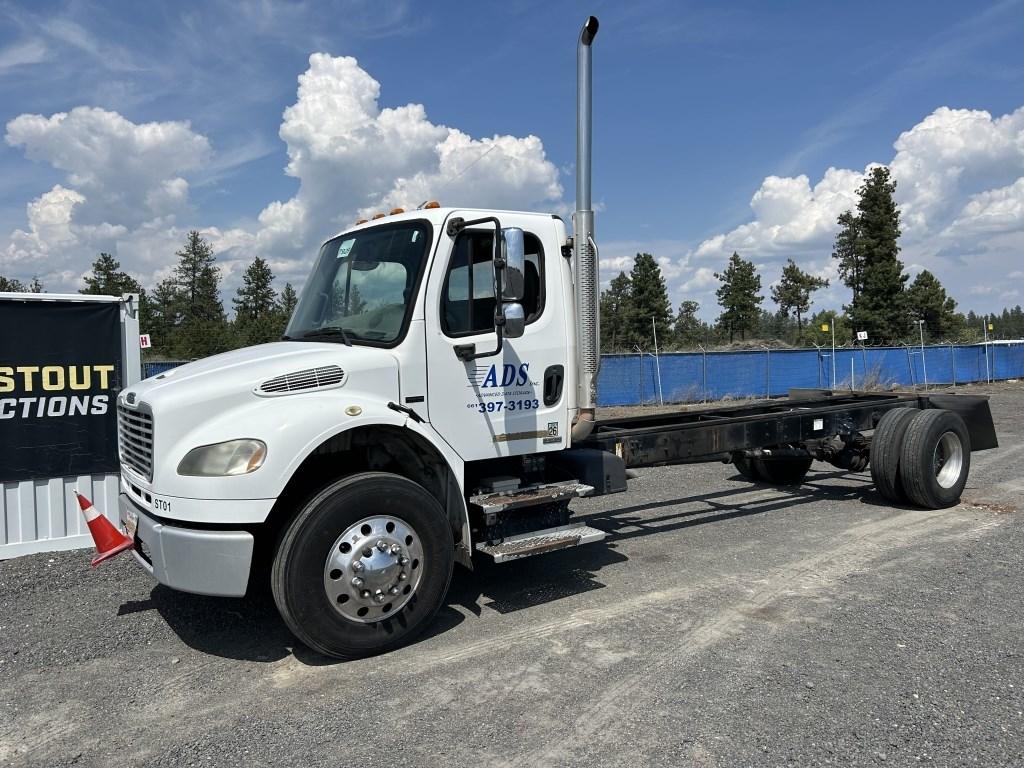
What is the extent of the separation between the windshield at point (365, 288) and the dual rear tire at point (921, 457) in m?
6.00

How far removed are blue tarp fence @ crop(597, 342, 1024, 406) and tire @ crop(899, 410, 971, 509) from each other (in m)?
13.7

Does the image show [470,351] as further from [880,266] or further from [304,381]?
[880,266]

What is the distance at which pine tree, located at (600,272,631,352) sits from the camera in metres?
54.2

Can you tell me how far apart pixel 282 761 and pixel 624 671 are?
1.87 metres

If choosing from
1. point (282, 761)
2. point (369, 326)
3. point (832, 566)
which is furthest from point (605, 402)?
point (282, 761)

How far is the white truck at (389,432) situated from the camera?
4.23m

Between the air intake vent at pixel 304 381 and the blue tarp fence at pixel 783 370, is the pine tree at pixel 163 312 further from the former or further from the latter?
the air intake vent at pixel 304 381

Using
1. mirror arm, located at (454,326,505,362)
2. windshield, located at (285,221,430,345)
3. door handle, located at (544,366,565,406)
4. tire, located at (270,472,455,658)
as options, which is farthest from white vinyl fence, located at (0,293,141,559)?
door handle, located at (544,366,565,406)

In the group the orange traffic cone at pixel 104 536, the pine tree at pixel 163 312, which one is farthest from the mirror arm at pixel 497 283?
the pine tree at pixel 163 312

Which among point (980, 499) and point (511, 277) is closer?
point (511, 277)

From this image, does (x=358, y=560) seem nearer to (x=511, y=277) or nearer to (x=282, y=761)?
(x=282, y=761)

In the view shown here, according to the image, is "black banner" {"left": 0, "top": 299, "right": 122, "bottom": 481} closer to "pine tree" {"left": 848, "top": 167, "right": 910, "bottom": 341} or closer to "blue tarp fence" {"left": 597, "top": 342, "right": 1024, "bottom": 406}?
"blue tarp fence" {"left": 597, "top": 342, "right": 1024, "bottom": 406}

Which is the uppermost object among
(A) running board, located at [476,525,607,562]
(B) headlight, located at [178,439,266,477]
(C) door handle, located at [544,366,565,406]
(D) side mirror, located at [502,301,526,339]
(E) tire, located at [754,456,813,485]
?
(D) side mirror, located at [502,301,526,339]

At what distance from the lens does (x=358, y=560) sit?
14.5 ft
